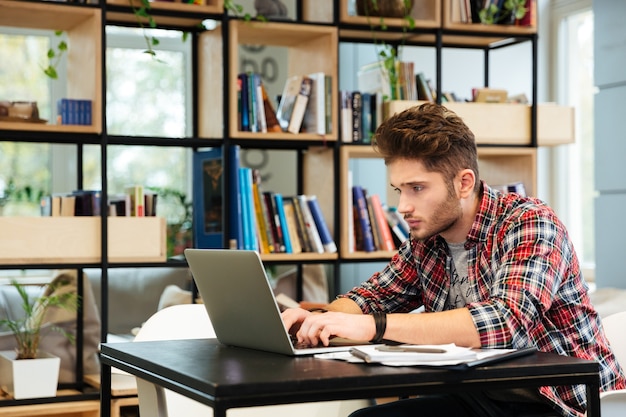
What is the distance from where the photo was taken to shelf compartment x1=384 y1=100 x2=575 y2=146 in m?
3.91

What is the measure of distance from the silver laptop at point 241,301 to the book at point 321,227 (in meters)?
1.76

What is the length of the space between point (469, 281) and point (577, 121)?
3664 mm

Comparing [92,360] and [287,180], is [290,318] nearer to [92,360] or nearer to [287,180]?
[92,360]

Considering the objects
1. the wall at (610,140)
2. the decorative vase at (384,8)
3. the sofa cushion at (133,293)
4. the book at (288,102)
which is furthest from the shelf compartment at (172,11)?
the sofa cushion at (133,293)

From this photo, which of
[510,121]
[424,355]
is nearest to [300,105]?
[510,121]

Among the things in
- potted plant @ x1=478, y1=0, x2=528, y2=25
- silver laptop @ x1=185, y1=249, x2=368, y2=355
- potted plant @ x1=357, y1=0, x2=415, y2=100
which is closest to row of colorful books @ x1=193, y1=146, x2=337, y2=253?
potted plant @ x1=357, y1=0, x2=415, y2=100

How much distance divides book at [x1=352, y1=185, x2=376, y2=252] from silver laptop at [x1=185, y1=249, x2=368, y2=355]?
1871 mm

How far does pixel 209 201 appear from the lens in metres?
3.65

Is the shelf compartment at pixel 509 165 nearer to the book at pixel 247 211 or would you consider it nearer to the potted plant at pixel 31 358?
the book at pixel 247 211

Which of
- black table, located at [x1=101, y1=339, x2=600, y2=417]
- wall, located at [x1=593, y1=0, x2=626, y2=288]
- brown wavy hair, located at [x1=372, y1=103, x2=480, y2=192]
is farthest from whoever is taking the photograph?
wall, located at [x1=593, y1=0, x2=626, y2=288]

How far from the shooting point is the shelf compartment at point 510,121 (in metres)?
3.91

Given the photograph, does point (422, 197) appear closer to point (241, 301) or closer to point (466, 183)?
point (466, 183)

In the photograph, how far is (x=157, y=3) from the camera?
11.3 feet

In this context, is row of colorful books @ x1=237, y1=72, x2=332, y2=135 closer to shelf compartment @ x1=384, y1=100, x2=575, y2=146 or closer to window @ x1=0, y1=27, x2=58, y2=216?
shelf compartment @ x1=384, y1=100, x2=575, y2=146
